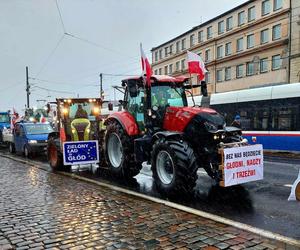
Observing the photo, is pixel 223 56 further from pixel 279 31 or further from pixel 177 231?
pixel 177 231

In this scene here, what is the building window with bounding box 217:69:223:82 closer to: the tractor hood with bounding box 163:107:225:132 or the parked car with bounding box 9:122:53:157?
the parked car with bounding box 9:122:53:157

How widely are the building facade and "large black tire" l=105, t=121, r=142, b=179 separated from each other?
3015cm

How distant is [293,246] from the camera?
4.57m

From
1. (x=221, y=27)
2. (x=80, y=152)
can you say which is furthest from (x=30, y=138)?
(x=221, y=27)

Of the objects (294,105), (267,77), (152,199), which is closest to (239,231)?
(152,199)

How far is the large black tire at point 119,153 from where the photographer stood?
9492mm

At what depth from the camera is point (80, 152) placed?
11.2 metres

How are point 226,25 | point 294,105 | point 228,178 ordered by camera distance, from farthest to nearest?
1. point 226,25
2. point 294,105
3. point 228,178

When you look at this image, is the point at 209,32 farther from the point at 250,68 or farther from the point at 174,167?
the point at 174,167

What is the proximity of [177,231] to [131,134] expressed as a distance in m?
4.49

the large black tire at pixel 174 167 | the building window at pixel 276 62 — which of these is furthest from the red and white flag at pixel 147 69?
the building window at pixel 276 62

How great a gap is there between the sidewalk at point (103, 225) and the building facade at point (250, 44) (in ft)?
109

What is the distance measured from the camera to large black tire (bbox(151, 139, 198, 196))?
7141 mm

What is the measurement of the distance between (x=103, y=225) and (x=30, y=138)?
1234 cm
